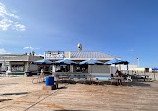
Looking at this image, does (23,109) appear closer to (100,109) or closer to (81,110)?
(81,110)

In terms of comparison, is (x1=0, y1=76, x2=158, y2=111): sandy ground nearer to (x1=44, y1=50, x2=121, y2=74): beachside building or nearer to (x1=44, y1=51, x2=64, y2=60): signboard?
(x1=44, y1=50, x2=121, y2=74): beachside building

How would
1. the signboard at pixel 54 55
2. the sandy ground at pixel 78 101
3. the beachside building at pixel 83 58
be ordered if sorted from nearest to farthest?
the sandy ground at pixel 78 101
the beachside building at pixel 83 58
the signboard at pixel 54 55

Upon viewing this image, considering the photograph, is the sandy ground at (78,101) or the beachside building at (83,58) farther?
the beachside building at (83,58)

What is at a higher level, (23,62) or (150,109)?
(23,62)

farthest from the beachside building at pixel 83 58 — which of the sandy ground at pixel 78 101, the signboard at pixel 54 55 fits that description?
the sandy ground at pixel 78 101

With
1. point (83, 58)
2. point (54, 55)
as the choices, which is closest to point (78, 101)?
point (83, 58)

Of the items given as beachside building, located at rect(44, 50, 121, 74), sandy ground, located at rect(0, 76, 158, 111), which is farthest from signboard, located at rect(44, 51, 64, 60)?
sandy ground, located at rect(0, 76, 158, 111)

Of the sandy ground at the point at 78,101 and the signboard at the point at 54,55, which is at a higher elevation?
the signboard at the point at 54,55

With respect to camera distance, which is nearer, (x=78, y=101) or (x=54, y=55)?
(x=78, y=101)

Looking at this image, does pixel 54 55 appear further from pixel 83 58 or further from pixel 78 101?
pixel 78 101

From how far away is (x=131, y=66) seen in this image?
4838cm

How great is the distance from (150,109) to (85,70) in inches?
446

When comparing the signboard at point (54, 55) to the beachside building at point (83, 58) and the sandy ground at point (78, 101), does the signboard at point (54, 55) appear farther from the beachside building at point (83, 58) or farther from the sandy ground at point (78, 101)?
the sandy ground at point (78, 101)

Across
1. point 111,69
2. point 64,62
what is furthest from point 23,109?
point 111,69
